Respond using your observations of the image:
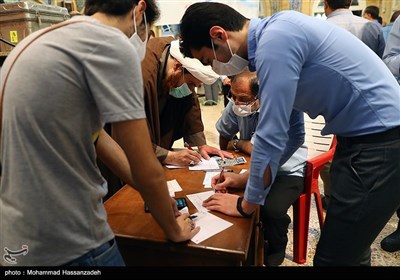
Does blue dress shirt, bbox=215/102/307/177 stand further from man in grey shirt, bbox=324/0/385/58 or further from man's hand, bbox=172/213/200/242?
man in grey shirt, bbox=324/0/385/58

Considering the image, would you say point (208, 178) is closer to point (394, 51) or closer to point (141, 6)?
point (141, 6)

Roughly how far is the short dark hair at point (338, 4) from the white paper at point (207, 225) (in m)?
2.31

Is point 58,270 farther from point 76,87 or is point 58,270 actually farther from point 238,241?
point 238,241

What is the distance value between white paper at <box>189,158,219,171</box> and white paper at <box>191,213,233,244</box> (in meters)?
0.49

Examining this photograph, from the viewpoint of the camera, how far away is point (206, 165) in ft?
5.54

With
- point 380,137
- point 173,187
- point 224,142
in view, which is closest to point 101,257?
point 173,187

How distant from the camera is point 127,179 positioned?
1106 millimetres

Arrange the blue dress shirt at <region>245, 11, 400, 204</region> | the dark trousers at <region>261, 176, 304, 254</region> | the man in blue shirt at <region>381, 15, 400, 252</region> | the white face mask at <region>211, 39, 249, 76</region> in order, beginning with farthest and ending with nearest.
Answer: the man in blue shirt at <region>381, 15, 400, 252</region>, the dark trousers at <region>261, 176, 304, 254</region>, the white face mask at <region>211, 39, 249, 76</region>, the blue dress shirt at <region>245, 11, 400, 204</region>

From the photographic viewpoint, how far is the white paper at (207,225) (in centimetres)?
103

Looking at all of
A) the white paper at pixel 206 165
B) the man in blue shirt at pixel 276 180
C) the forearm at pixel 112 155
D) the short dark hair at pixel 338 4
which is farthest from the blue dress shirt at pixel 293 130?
the short dark hair at pixel 338 4

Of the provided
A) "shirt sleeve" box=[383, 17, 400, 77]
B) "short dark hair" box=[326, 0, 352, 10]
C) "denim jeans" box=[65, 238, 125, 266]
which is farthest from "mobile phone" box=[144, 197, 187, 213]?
"short dark hair" box=[326, 0, 352, 10]

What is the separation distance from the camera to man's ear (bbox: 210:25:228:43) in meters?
1.06

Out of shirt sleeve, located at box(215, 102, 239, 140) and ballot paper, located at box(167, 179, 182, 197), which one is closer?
ballot paper, located at box(167, 179, 182, 197)

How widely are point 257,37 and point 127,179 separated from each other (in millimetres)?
647
